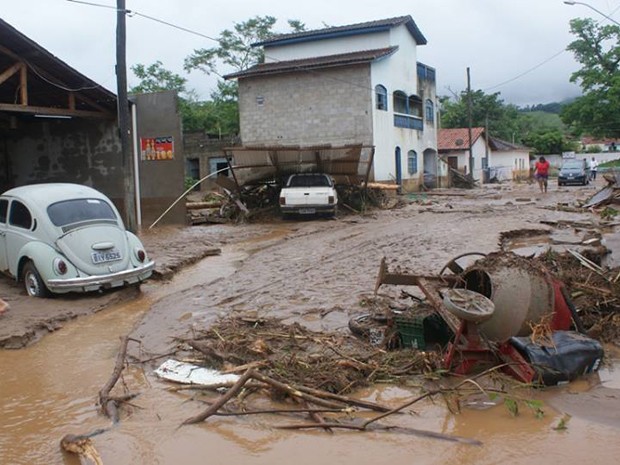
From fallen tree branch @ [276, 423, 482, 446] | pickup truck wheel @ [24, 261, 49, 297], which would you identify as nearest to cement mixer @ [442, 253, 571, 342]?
fallen tree branch @ [276, 423, 482, 446]

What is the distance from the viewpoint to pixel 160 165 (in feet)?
64.6

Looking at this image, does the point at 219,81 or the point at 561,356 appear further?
the point at 219,81

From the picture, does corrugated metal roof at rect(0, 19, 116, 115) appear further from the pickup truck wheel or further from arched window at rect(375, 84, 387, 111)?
arched window at rect(375, 84, 387, 111)

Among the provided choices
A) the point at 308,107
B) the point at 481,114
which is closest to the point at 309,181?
the point at 308,107

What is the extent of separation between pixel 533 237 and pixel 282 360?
1068 cm

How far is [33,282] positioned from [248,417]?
19.8 feet

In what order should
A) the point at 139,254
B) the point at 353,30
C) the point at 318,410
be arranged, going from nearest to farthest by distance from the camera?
the point at 318,410 → the point at 139,254 → the point at 353,30

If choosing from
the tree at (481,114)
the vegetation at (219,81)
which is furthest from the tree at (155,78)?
the tree at (481,114)

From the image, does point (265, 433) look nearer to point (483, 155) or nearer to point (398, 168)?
point (398, 168)

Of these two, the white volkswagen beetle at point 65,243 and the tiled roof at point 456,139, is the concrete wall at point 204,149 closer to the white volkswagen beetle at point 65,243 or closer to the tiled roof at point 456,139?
the tiled roof at point 456,139

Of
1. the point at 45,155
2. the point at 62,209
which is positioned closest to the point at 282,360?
the point at 62,209

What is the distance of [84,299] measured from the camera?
9859 millimetres

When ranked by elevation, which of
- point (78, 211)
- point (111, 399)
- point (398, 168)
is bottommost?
point (111, 399)

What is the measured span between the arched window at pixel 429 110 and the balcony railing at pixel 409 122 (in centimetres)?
131
